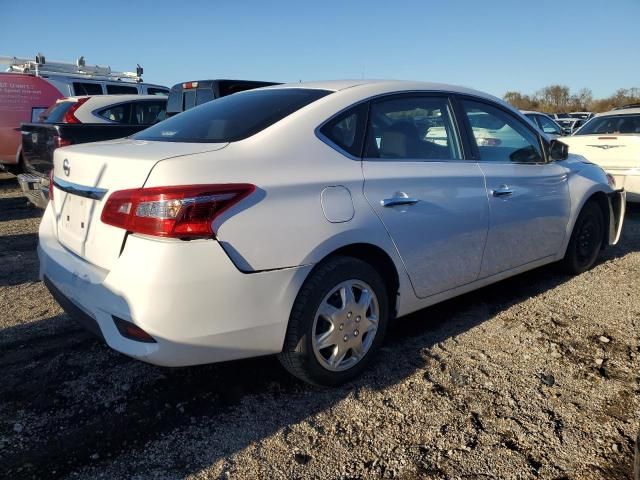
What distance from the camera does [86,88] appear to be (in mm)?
11664

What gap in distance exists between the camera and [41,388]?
9.16 feet

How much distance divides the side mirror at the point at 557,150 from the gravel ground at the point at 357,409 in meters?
1.29

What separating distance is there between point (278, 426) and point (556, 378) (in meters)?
1.61

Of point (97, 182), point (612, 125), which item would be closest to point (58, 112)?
point (97, 182)

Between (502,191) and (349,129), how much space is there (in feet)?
4.42

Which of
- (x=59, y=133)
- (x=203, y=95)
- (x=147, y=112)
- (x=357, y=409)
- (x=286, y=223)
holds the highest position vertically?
(x=203, y=95)

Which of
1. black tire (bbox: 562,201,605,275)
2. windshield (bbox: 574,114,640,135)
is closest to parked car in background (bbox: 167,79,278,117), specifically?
windshield (bbox: 574,114,640,135)

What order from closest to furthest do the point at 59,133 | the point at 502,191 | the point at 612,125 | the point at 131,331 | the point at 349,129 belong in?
the point at 131,331 < the point at 349,129 < the point at 502,191 < the point at 59,133 < the point at 612,125

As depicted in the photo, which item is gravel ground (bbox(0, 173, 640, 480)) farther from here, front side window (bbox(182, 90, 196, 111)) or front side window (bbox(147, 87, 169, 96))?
front side window (bbox(147, 87, 169, 96))

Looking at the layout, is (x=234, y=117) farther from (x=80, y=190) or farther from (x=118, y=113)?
(x=118, y=113)

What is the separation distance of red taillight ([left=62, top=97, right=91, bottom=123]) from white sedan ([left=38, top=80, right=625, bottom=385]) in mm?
5525

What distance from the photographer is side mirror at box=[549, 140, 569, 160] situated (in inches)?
165

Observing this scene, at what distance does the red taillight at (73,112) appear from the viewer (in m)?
7.97

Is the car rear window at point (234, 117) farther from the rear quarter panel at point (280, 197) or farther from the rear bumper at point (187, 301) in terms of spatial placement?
the rear bumper at point (187, 301)
